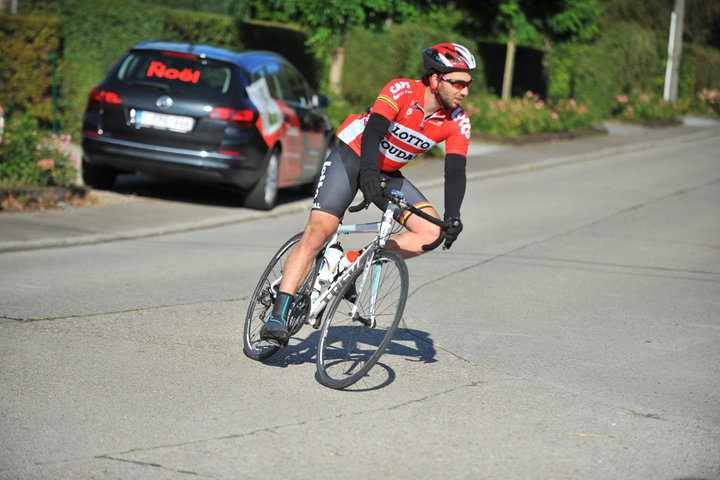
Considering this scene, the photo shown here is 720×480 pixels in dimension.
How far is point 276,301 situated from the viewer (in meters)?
5.62

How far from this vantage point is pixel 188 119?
11562 mm

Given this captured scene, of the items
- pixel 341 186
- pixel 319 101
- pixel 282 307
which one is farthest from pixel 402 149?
pixel 319 101

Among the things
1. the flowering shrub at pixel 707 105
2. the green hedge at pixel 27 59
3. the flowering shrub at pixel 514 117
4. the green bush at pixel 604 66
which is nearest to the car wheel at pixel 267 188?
the green hedge at pixel 27 59

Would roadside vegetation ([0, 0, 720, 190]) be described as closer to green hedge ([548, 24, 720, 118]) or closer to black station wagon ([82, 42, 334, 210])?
green hedge ([548, 24, 720, 118])

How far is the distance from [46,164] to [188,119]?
5.37 feet

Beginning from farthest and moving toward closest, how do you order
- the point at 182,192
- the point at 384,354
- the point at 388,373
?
1. the point at 182,192
2. the point at 384,354
3. the point at 388,373

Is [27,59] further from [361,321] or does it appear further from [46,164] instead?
[361,321]

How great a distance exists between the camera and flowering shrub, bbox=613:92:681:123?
33406 millimetres

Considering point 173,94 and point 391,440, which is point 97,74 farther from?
point 391,440

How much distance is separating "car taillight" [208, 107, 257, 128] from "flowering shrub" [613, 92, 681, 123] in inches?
920

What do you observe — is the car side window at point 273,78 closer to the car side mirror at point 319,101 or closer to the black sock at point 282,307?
the car side mirror at point 319,101

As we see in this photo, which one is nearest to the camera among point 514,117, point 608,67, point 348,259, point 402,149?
point 348,259

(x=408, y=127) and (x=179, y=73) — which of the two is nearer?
(x=408, y=127)

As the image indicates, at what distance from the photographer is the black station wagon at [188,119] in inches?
456
